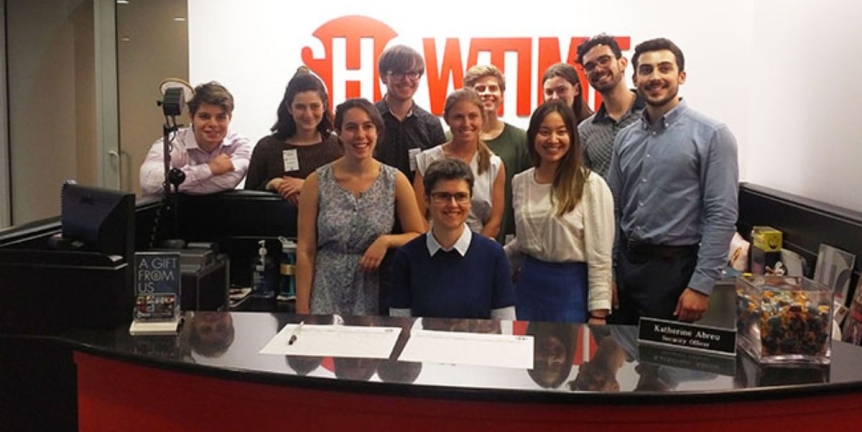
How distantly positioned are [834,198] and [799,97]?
645 mm

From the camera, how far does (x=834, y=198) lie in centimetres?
329

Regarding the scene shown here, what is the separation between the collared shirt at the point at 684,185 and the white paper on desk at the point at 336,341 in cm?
128

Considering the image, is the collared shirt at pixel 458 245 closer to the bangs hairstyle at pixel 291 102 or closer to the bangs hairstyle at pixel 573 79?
the bangs hairstyle at pixel 291 102

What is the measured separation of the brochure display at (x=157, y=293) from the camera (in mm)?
1812

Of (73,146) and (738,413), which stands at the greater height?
(73,146)

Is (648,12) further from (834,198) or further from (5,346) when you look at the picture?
(5,346)

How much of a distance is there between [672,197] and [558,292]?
0.53 metres

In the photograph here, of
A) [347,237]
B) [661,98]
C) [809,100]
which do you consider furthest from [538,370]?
[809,100]

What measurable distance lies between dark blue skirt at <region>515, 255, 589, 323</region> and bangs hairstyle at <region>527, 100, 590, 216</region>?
0.19m

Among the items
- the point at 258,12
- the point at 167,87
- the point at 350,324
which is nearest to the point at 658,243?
the point at 350,324

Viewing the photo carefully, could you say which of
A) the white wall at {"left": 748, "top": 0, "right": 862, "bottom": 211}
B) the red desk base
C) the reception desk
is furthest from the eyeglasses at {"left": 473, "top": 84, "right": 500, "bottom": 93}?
the red desk base

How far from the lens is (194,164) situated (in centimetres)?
344

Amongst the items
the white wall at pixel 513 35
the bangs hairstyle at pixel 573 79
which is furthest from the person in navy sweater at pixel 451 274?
the white wall at pixel 513 35

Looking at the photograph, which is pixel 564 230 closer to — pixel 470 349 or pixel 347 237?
pixel 347 237
